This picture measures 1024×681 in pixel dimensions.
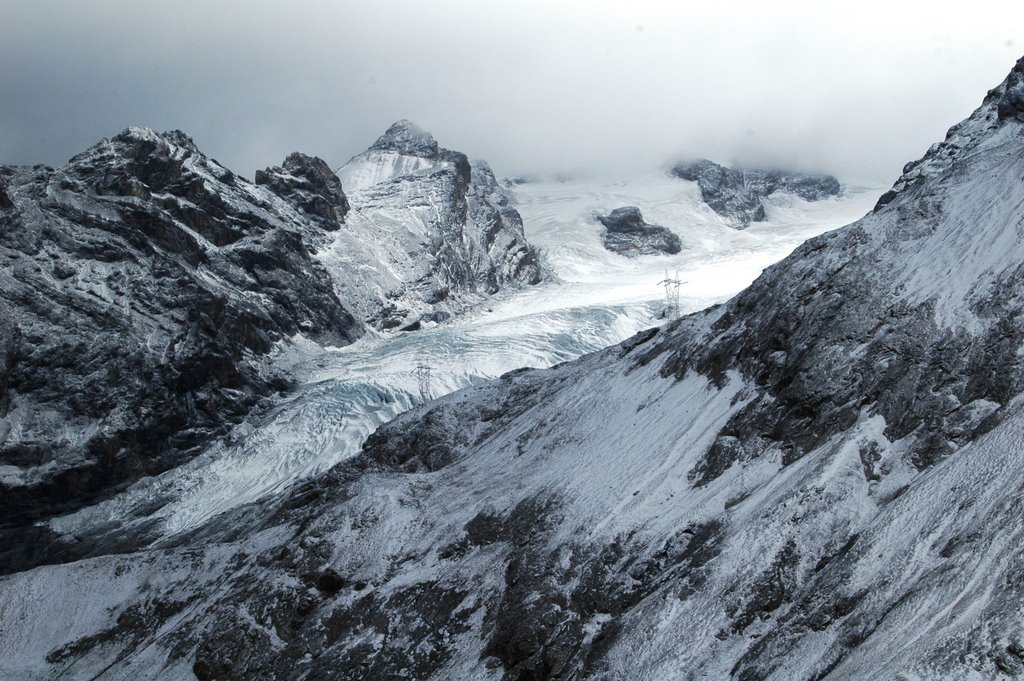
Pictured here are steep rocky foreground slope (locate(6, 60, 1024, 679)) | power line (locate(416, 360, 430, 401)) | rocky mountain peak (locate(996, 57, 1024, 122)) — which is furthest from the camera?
power line (locate(416, 360, 430, 401))

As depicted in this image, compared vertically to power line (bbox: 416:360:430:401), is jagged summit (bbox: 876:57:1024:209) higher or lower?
higher

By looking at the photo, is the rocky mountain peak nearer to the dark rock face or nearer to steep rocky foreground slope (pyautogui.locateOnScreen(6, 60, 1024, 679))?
steep rocky foreground slope (pyautogui.locateOnScreen(6, 60, 1024, 679))

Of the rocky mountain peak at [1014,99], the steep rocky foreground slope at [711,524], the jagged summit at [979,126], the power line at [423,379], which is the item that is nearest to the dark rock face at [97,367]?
the power line at [423,379]

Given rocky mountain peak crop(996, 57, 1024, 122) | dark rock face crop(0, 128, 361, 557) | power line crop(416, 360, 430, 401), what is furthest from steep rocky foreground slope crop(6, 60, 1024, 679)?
power line crop(416, 360, 430, 401)

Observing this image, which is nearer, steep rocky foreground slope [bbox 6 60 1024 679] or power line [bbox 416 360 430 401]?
steep rocky foreground slope [bbox 6 60 1024 679]

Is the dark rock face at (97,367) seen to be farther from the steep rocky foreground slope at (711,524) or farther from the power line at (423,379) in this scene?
the steep rocky foreground slope at (711,524)

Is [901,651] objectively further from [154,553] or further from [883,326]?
[154,553]

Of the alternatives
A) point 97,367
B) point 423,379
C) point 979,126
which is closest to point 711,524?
point 979,126

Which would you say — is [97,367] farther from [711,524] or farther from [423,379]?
[711,524]
